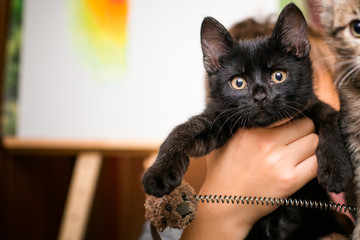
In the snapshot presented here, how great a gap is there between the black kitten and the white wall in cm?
99

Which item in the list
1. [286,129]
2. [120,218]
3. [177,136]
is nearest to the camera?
[177,136]

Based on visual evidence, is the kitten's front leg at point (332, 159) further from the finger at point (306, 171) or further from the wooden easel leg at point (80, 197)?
the wooden easel leg at point (80, 197)

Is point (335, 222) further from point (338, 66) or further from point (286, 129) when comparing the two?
point (338, 66)

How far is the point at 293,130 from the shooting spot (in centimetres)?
86

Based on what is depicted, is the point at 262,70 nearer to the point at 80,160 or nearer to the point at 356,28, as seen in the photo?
the point at 356,28

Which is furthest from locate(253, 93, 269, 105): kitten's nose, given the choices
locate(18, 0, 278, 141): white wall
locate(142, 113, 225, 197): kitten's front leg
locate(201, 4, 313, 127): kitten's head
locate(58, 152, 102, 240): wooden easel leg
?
locate(18, 0, 278, 141): white wall

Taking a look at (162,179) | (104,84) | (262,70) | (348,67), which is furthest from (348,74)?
(104,84)

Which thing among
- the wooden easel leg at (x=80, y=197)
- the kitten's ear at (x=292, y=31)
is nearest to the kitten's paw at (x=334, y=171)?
the kitten's ear at (x=292, y=31)

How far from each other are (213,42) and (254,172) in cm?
30

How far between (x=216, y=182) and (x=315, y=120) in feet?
0.85

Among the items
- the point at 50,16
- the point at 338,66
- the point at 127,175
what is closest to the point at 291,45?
the point at 338,66

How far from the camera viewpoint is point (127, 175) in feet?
6.34

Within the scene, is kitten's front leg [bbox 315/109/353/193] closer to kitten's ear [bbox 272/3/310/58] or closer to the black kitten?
the black kitten

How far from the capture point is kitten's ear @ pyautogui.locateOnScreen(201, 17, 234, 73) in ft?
2.60
